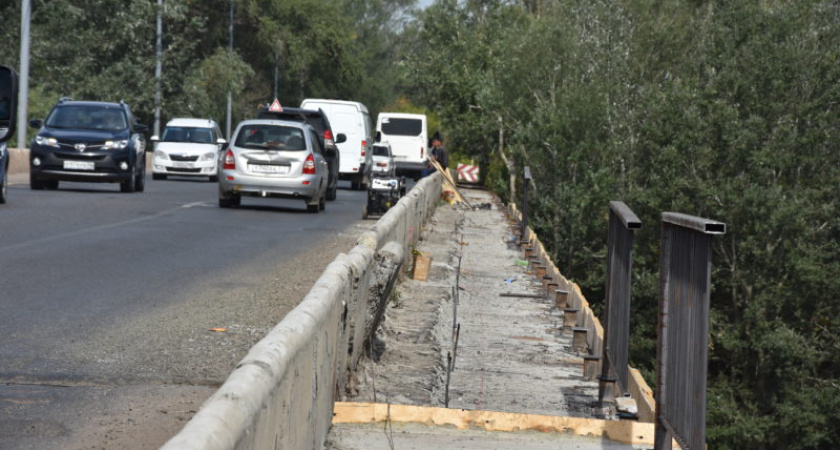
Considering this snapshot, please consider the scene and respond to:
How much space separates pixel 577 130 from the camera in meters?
48.2

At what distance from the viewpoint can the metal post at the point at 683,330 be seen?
4.81 metres

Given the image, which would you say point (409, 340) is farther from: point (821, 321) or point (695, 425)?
point (821, 321)

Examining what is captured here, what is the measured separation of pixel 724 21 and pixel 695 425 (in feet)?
152

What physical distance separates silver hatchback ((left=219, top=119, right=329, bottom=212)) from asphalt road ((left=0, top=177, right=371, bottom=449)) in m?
2.04

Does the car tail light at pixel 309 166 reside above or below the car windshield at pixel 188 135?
below

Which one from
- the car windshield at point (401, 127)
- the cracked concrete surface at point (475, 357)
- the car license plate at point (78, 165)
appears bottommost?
the cracked concrete surface at point (475, 357)

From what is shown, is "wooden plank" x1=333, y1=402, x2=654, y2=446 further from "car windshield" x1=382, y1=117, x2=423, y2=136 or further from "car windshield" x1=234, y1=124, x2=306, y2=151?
"car windshield" x1=382, y1=117, x2=423, y2=136

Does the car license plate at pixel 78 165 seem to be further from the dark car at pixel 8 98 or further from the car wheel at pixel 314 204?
the dark car at pixel 8 98

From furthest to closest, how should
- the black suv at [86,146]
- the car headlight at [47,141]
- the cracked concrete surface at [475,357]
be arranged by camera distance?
the black suv at [86,146] → the car headlight at [47,141] → the cracked concrete surface at [475,357]

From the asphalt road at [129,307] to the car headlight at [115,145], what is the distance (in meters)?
3.75

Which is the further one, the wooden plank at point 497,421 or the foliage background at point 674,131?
the foliage background at point 674,131

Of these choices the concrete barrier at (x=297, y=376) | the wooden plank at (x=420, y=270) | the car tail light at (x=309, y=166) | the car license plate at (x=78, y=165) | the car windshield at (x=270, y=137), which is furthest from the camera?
the car license plate at (x=78, y=165)

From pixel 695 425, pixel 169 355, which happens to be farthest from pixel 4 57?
pixel 695 425

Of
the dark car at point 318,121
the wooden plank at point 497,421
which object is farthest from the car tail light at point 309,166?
the wooden plank at point 497,421
